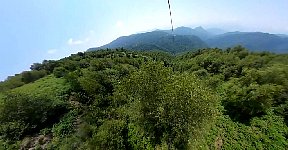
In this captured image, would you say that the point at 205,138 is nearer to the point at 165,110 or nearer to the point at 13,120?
the point at 165,110

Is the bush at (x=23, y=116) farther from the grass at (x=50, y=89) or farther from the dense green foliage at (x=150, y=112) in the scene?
the grass at (x=50, y=89)

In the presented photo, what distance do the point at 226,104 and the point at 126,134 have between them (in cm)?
2580

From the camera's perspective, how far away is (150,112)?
42781 millimetres

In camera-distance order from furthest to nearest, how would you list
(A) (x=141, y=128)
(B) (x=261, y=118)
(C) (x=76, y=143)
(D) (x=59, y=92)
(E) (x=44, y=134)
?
1. (D) (x=59, y=92)
2. (E) (x=44, y=134)
3. (B) (x=261, y=118)
4. (C) (x=76, y=143)
5. (A) (x=141, y=128)

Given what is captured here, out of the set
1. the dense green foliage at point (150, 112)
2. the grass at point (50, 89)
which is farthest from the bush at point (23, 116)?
the grass at point (50, 89)

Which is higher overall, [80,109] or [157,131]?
[157,131]

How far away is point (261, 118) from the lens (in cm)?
6297

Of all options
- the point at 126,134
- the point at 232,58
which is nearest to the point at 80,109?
the point at 126,134

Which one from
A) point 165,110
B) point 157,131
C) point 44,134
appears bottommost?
point 44,134

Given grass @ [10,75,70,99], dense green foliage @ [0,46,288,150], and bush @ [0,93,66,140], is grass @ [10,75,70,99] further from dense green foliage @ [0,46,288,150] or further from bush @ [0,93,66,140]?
bush @ [0,93,66,140]

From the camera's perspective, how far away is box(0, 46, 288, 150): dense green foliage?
4219 cm

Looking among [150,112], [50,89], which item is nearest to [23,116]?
[50,89]

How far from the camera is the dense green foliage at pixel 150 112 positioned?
4219cm

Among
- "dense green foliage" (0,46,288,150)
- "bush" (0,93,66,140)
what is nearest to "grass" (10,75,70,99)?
"dense green foliage" (0,46,288,150)
